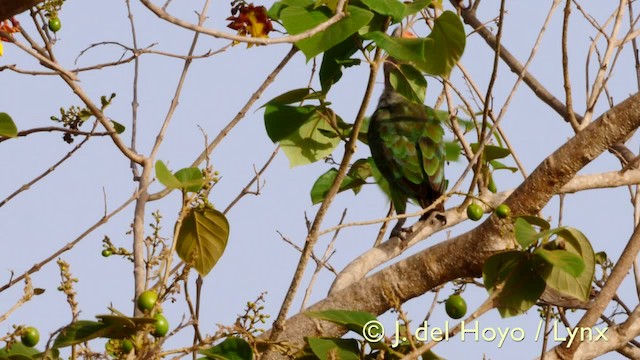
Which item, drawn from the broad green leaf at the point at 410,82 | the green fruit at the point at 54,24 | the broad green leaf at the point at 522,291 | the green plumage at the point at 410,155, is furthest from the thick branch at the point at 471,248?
the green fruit at the point at 54,24

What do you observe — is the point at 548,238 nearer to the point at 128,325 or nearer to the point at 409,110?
the point at 128,325

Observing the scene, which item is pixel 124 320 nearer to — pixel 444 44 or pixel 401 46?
pixel 401 46

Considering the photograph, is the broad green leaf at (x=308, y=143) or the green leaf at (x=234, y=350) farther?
the broad green leaf at (x=308, y=143)

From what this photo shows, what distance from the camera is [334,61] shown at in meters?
2.74

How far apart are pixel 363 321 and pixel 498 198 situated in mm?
1482

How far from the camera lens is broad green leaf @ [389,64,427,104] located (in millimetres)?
2928

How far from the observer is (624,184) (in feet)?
11.7

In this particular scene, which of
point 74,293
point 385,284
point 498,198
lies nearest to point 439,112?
point 498,198

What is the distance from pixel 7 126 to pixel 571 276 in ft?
4.81

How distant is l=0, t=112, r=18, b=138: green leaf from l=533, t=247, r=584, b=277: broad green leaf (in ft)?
4.33

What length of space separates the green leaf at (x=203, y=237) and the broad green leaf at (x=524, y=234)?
759 mm

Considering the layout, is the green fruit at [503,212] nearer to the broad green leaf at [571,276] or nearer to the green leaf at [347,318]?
the broad green leaf at [571,276]

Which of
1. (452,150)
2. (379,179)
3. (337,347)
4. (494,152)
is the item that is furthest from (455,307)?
(452,150)

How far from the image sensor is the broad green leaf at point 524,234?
219 centimetres
